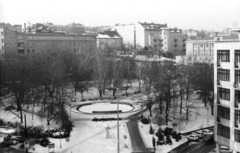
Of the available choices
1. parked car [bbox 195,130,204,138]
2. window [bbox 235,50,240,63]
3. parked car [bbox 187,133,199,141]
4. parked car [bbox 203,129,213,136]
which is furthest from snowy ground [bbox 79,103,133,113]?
window [bbox 235,50,240,63]

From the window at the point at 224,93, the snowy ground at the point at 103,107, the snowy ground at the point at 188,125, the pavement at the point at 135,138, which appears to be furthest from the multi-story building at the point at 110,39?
the window at the point at 224,93

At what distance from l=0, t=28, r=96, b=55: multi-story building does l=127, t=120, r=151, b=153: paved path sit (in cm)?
3234

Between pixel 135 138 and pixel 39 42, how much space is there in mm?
43281

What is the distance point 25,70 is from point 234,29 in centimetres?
2221

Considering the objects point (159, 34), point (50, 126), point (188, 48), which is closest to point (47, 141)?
point (50, 126)

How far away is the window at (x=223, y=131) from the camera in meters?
19.5

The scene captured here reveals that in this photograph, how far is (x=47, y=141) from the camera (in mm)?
22484

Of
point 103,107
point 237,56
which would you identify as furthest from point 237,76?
point 103,107

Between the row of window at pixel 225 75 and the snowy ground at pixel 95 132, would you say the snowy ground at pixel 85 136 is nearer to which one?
the snowy ground at pixel 95 132

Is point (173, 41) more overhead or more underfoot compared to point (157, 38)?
more underfoot

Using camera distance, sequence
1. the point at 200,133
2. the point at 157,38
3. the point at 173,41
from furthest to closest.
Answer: the point at 157,38
the point at 173,41
the point at 200,133

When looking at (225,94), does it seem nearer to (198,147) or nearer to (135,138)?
(198,147)

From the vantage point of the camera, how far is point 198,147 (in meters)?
23.0

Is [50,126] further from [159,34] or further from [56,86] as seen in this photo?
[159,34]
